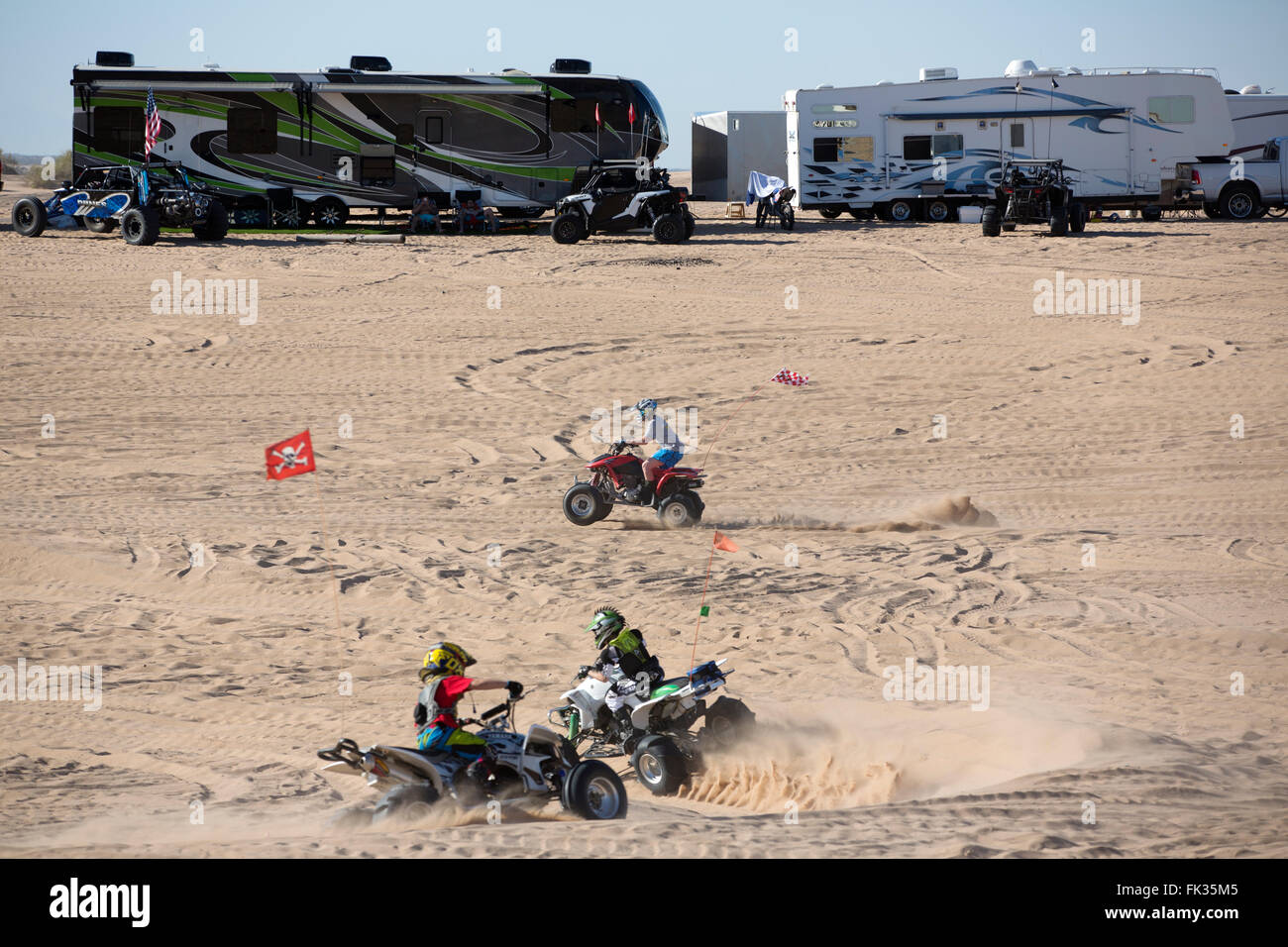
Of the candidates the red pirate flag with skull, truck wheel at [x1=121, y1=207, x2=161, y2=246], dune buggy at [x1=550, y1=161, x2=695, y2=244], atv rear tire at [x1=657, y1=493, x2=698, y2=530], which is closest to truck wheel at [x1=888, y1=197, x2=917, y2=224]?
dune buggy at [x1=550, y1=161, x2=695, y2=244]

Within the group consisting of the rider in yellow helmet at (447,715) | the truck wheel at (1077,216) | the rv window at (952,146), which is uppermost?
the rv window at (952,146)

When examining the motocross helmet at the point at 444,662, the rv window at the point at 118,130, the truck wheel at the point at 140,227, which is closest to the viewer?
the motocross helmet at the point at 444,662

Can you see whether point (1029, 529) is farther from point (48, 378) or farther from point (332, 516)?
point (48, 378)

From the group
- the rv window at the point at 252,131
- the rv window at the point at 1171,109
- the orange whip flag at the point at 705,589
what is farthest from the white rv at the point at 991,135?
the orange whip flag at the point at 705,589

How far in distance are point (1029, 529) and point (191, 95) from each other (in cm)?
2327

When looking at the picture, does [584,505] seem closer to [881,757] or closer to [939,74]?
[881,757]

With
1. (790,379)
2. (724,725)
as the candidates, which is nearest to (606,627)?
(724,725)

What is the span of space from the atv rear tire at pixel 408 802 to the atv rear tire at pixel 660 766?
119cm

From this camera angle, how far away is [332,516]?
11.0 m

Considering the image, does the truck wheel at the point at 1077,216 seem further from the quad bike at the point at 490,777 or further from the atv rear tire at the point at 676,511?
the quad bike at the point at 490,777

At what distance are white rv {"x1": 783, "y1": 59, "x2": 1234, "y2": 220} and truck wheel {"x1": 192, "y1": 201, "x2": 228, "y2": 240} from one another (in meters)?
14.6

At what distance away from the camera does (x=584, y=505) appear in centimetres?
1070

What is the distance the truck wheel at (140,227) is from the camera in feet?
75.1

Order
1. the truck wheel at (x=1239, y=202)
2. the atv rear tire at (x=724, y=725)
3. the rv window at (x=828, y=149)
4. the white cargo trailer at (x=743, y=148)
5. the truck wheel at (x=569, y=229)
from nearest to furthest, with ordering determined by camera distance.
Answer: the atv rear tire at (x=724, y=725), the truck wheel at (x=569, y=229), the truck wheel at (x=1239, y=202), the rv window at (x=828, y=149), the white cargo trailer at (x=743, y=148)
